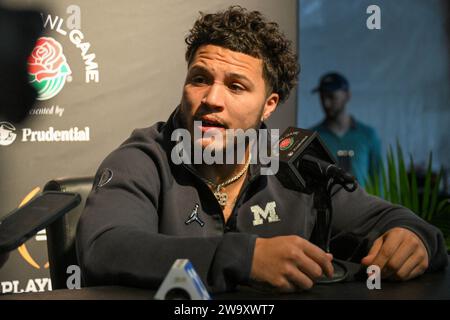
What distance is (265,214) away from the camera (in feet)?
6.27

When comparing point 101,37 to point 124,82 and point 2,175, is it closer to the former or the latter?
point 124,82

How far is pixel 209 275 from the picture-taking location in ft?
4.33

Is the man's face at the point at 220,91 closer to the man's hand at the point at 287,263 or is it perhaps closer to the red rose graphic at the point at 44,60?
the man's hand at the point at 287,263

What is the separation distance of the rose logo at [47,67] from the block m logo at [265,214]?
4.30ft

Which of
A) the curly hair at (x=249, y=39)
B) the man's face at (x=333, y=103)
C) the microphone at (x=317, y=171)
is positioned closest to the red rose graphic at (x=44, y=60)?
the curly hair at (x=249, y=39)

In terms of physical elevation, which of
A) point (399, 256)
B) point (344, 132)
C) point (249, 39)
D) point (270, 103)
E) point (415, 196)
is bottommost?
point (415, 196)

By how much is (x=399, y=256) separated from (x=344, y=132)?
127 inches

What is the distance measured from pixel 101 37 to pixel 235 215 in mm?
1365

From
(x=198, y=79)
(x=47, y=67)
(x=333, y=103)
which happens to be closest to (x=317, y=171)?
(x=198, y=79)

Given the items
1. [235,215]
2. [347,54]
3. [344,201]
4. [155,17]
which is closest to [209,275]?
[235,215]

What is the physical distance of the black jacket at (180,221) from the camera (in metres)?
1.33

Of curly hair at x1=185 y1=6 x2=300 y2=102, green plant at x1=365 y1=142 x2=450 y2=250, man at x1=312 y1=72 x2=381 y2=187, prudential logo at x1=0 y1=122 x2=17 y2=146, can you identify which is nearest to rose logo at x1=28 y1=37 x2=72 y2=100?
prudential logo at x1=0 y1=122 x2=17 y2=146

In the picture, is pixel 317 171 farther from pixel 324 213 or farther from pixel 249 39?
pixel 249 39

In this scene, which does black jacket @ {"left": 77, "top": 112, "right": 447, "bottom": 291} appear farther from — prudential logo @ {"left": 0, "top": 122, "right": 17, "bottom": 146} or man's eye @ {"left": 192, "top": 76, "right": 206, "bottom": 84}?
prudential logo @ {"left": 0, "top": 122, "right": 17, "bottom": 146}
